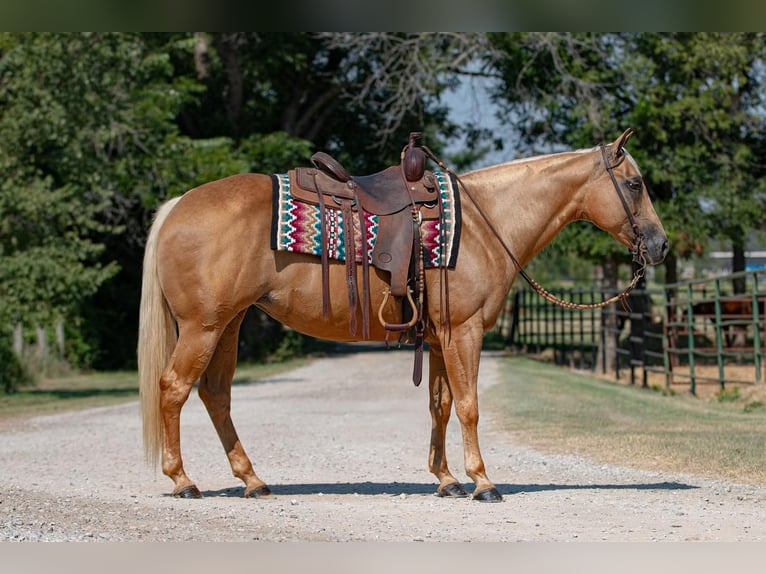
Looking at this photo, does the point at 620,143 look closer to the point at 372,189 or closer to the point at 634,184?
the point at 634,184

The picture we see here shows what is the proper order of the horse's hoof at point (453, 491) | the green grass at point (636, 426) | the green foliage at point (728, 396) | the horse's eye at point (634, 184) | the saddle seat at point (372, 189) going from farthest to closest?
the green foliage at point (728, 396) < the green grass at point (636, 426) < the horse's eye at point (634, 184) < the horse's hoof at point (453, 491) < the saddle seat at point (372, 189)

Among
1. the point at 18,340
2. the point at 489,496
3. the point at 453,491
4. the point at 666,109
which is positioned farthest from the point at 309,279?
the point at 666,109

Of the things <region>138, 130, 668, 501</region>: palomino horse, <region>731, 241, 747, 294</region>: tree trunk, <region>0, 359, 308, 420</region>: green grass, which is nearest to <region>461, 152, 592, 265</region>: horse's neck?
<region>138, 130, 668, 501</region>: palomino horse

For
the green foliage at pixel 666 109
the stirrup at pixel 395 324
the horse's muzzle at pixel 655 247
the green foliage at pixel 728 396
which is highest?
the green foliage at pixel 666 109

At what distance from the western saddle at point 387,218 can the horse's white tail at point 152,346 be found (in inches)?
45.0

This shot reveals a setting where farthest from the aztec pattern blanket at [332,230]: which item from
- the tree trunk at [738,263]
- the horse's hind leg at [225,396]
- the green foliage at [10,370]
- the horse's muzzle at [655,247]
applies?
the tree trunk at [738,263]

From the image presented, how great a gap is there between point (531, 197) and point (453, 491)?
2.25 m

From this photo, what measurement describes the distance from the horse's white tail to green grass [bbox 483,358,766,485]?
13.8 feet

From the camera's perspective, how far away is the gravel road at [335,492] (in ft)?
20.7

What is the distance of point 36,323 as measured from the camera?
1741cm

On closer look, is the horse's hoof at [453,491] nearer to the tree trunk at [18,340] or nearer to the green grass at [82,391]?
the green grass at [82,391]

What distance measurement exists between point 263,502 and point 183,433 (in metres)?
5.58

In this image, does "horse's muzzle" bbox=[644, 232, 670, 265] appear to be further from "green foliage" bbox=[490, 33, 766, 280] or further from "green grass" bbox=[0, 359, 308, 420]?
"green foliage" bbox=[490, 33, 766, 280]
